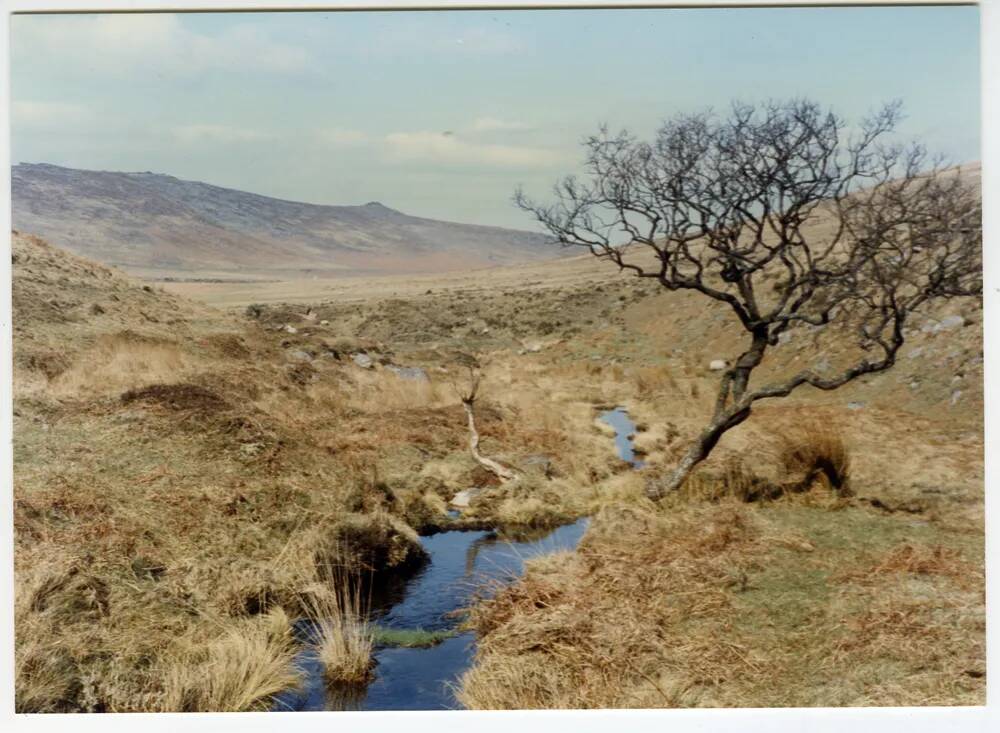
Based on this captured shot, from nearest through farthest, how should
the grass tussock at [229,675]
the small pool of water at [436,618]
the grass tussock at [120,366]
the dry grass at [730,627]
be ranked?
1. the dry grass at [730,627]
2. the grass tussock at [229,675]
3. the small pool of water at [436,618]
4. the grass tussock at [120,366]

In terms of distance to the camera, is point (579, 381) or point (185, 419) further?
point (579, 381)

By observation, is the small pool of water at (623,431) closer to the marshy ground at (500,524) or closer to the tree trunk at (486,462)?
the marshy ground at (500,524)

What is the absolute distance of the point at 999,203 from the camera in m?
8.26

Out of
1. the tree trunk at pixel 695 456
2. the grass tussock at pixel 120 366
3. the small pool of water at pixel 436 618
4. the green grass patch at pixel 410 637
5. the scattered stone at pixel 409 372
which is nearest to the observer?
the small pool of water at pixel 436 618

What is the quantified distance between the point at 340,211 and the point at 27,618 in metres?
77.4

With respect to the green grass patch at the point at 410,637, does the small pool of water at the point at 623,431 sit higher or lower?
higher

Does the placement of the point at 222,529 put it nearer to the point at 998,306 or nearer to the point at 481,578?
the point at 481,578

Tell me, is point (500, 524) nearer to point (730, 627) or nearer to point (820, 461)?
point (820, 461)

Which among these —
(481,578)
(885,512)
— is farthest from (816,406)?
(481,578)

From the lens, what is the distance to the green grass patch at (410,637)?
31.7 ft

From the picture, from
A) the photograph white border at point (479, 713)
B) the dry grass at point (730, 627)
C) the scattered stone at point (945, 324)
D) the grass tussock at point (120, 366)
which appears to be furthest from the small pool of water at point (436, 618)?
the scattered stone at point (945, 324)

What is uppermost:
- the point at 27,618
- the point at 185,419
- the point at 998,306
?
the point at 998,306

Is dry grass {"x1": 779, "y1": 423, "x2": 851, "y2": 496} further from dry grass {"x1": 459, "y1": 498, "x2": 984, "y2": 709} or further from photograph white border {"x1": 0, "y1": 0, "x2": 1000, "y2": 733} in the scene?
photograph white border {"x1": 0, "y1": 0, "x2": 1000, "y2": 733}

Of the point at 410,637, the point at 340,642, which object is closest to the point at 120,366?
the point at 410,637
